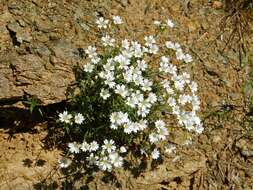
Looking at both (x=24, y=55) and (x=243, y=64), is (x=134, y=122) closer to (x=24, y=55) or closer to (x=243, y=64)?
(x=24, y=55)

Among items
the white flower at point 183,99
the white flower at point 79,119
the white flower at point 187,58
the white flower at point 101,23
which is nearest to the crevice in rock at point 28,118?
the white flower at point 79,119

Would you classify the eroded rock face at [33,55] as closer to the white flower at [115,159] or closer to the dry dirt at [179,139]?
the dry dirt at [179,139]

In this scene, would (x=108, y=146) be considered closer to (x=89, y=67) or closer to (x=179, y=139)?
(x=89, y=67)

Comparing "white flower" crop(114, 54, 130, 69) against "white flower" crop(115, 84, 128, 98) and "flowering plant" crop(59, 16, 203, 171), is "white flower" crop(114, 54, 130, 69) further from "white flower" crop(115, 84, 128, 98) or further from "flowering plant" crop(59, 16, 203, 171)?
"white flower" crop(115, 84, 128, 98)

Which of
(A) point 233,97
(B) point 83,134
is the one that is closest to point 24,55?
(B) point 83,134

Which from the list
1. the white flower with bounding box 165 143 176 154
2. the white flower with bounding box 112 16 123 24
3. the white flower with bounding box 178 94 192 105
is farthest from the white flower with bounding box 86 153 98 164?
the white flower with bounding box 112 16 123 24
